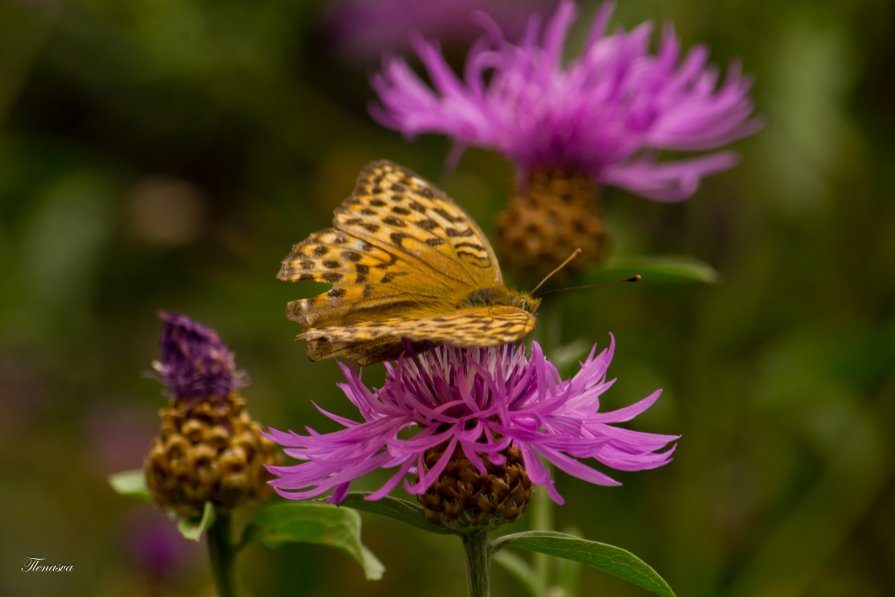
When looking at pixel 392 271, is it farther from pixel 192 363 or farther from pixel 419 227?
pixel 192 363

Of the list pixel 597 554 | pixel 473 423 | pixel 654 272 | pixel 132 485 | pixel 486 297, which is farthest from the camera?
pixel 654 272

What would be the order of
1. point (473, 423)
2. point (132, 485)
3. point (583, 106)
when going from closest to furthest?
point (473, 423)
point (132, 485)
point (583, 106)

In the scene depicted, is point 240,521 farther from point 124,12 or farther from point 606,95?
point 124,12

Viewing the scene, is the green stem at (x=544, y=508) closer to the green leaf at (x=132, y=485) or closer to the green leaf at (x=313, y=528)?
the green leaf at (x=313, y=528)

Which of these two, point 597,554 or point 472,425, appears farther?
point 472,425

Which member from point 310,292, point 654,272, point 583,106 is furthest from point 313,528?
point 310,292

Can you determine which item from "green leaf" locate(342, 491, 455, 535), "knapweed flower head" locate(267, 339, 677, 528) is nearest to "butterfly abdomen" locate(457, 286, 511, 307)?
"knapweed flower head" locate(267, 339, 677, 528)

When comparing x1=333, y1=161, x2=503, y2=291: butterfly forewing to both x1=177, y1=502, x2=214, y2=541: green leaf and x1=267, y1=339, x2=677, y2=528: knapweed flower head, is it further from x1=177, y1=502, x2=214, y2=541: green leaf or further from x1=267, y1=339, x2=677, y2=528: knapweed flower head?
x1=177, y1=502, x2=214, y2=541: green leaf

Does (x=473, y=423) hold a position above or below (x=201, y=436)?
above
